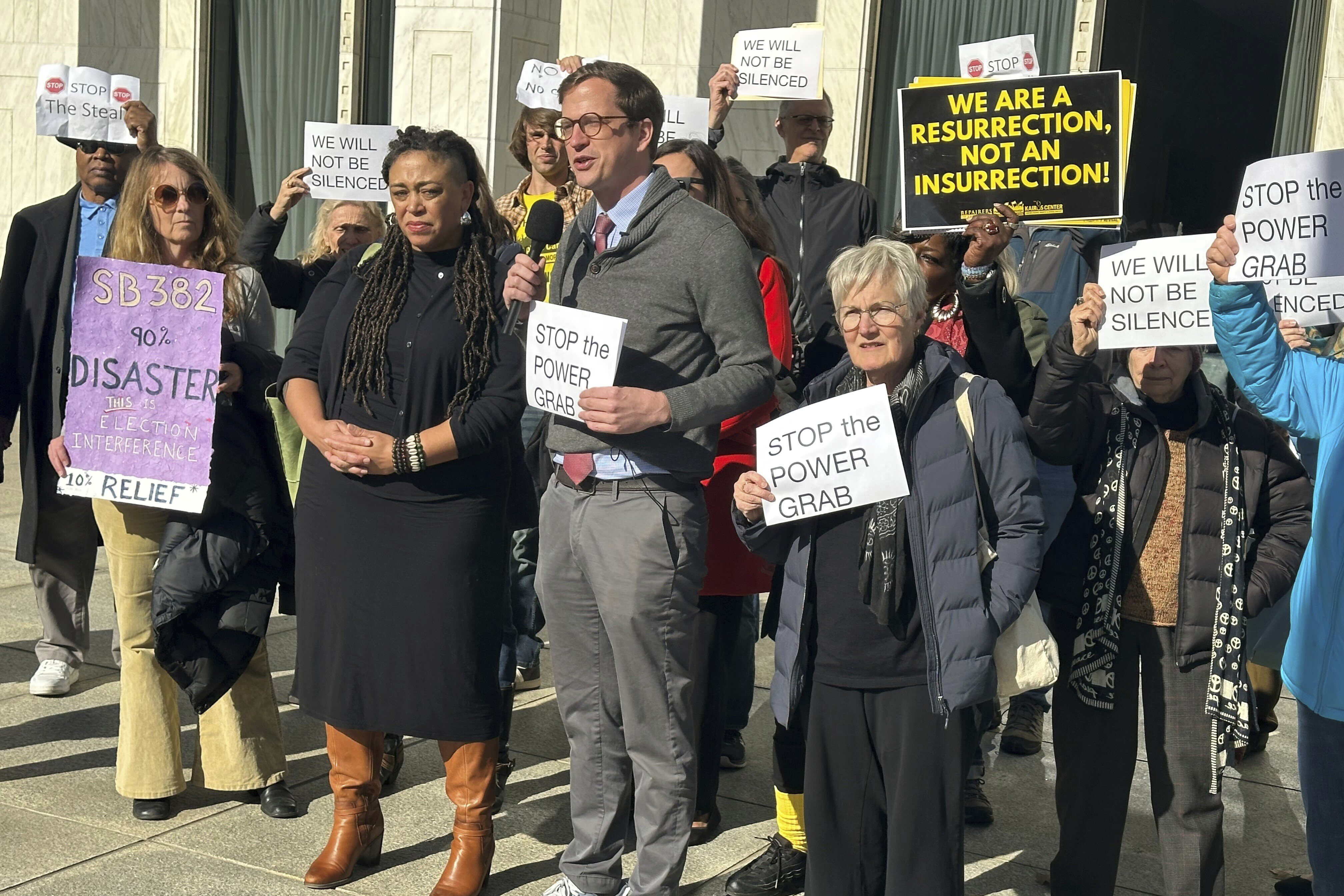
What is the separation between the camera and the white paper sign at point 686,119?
6.93 metres

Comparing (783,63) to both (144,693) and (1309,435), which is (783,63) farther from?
(144,693)

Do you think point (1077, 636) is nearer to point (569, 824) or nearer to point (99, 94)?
point (569, 824)

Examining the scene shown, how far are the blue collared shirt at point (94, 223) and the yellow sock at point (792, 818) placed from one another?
10.7 ft

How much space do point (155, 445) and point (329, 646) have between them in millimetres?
947

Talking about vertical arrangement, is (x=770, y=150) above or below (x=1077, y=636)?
above

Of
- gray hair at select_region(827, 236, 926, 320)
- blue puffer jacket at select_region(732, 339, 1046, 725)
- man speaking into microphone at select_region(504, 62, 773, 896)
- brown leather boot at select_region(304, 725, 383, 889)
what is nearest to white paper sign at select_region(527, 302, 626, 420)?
man speaking into microphone at select_region(504, 62, 773, 896)

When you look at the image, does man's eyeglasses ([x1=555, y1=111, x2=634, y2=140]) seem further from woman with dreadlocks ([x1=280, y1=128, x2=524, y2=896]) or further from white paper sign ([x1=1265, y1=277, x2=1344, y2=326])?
white paper sign ([x1=1265, y1=277, x2=1344, y2=326])

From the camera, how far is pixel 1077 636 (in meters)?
4.17

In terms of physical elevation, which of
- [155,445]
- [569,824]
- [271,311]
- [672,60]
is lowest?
[569,824]

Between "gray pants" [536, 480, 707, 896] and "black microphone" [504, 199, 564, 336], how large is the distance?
19.4 inches

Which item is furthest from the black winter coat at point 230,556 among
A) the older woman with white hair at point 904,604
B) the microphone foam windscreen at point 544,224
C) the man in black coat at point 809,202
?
the man in black coat at point 809,202

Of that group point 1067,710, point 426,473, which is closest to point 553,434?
point 426,473

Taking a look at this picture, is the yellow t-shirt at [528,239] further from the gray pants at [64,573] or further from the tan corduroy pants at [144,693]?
the gray pants at [64,573]

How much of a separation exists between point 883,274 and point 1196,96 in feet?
38.5
